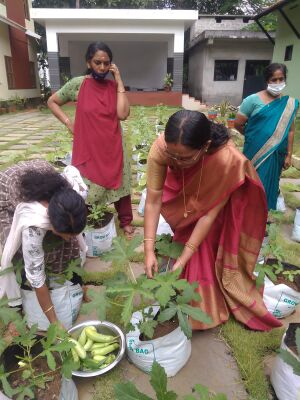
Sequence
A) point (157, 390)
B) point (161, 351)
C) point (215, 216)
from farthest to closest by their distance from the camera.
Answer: point (215, 216) < point (161, 351) < point (157, 390)

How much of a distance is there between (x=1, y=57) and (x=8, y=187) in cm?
1295

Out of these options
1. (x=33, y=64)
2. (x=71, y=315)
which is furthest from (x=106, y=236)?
(x=33, y=64)

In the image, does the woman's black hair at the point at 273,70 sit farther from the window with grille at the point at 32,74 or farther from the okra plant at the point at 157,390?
the window with grille at the point at 32,74

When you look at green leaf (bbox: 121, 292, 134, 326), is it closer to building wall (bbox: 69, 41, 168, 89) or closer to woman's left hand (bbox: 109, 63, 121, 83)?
woman's left hand (bbox: 109, 63, 121, 83)

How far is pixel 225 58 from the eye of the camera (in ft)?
46.2

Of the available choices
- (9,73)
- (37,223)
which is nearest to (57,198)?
(37,223)

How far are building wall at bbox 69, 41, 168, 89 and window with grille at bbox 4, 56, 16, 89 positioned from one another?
3176 millimetres

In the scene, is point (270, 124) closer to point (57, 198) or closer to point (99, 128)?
point (99, 128)

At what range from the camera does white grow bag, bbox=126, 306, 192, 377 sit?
169 cm

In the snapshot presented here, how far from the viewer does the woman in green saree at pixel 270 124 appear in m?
3.03

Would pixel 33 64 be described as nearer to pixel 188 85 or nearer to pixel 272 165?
pixel 188 85

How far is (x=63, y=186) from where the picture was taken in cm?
175

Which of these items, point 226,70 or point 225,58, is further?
point 226,70

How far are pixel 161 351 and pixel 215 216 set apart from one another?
0.76 metres
